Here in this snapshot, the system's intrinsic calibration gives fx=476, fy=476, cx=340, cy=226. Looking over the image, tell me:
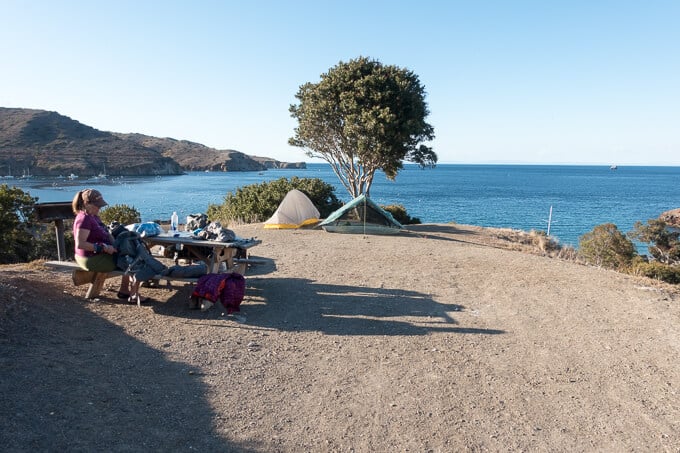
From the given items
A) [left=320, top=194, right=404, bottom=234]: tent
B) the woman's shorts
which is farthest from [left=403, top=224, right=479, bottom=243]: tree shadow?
the woman's shorts

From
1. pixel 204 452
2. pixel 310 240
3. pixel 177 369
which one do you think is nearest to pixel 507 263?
pixel 310 240

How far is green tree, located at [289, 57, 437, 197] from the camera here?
648 inches

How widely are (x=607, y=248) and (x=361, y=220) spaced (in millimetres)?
13194

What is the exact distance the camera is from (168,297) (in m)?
6.80

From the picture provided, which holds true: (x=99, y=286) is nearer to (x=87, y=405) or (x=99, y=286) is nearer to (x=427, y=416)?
(x=87, y=405)

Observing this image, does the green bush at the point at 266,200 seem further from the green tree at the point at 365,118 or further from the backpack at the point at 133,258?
the backpack at the point at 133,258

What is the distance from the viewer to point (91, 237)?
19.6 ft

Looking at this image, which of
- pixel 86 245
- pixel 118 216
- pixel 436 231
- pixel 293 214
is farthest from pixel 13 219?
pixel 436 231

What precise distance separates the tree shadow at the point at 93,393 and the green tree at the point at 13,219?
27.9 ft

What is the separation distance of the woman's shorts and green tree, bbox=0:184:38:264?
294 inches

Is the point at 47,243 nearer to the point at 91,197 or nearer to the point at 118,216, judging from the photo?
the point at 118,216

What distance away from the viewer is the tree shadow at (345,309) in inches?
232

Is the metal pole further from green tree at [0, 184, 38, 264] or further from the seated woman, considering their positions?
green tree at [0, 184, 38, 264]

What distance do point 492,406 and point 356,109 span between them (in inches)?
549
